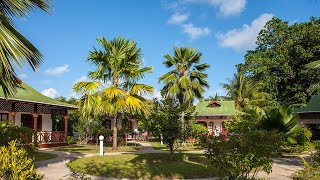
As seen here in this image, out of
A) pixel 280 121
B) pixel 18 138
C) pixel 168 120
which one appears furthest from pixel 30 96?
pixel 280 121

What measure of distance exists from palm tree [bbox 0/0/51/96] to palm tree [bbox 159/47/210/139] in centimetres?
2251

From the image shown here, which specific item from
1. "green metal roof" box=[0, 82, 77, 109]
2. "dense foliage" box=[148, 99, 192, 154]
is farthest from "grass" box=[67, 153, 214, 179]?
"green metal roof" box=[0, 82, 77, 109]

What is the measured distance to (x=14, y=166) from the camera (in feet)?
16.4

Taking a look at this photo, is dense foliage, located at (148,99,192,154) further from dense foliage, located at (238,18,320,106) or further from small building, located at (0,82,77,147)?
dense foliage, located at (238,18,320,106)

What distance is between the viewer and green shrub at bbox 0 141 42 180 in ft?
16.3

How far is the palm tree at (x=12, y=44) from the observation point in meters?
5.60

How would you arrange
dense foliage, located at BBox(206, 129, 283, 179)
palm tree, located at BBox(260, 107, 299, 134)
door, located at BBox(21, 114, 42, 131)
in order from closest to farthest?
1. dense foliage, located at BBox(206, 129, 283, 179)
2. palm tree, located at BBox(260, 107, 299, 134)
3. door, located at BBox(21, 114, 42, 131)

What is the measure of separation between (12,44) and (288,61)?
36167mm

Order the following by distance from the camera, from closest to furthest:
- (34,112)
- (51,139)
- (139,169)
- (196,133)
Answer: (196,133) → (139,169) → (34,112) → (51,139)

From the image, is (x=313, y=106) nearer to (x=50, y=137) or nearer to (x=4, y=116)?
(x=50, y=137)

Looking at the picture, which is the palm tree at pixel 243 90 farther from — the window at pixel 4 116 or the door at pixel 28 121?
the window at pixel 4 116

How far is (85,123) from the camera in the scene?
27.7m

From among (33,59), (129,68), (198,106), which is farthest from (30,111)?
(198,106)

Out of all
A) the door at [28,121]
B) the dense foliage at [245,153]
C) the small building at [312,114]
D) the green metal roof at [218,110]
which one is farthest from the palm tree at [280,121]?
the green metal roof at [218,110]
